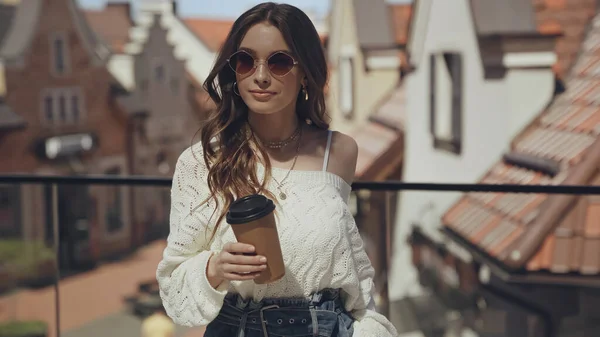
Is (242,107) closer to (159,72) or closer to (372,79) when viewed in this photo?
(372,79)

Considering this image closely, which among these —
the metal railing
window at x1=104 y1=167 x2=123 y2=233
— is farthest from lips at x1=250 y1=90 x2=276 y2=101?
window at x1=104 y1=167 x2=123 y2=233

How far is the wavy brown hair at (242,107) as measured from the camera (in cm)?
145

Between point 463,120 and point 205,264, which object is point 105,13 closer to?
point 463,120

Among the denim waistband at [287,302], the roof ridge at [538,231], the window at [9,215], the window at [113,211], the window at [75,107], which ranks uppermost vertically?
the denim waistband at [287,302]

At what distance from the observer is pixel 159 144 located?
26.0 meters

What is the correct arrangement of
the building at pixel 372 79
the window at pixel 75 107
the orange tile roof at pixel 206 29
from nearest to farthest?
the building at pixel 372 79
the window at pixel 75 107
the orange tile roof at pixel 206 29

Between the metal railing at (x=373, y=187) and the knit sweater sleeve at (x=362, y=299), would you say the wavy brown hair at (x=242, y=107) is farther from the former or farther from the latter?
the metal railing at (x=373, y=187)

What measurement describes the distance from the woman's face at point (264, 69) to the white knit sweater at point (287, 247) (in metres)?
0.12

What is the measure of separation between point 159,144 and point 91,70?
12.0ft

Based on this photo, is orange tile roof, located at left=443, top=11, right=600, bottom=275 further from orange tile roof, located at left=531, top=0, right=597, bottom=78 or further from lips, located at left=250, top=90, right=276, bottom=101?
lips, located at left=250, top=90, right=276, bottom=101

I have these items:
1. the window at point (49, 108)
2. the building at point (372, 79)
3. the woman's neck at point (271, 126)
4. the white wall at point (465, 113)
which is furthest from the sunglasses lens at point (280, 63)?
the window at point (49, 108)

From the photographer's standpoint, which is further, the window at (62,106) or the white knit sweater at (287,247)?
the window at (62,106)

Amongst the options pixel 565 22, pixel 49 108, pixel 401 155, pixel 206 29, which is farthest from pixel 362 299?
pixel 206 29

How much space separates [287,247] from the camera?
141 cm
